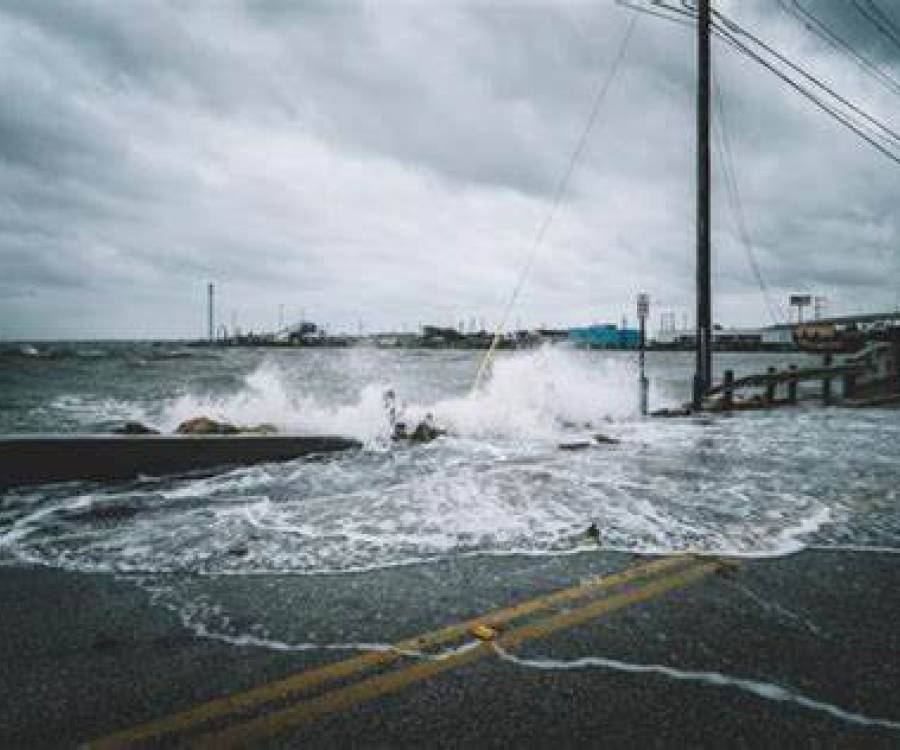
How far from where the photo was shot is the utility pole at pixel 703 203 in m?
16.1

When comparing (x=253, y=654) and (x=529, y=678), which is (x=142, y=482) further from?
(x=529, y=678)

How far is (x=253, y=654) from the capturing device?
10.1 feet

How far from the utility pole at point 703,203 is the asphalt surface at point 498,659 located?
12826 millimetres

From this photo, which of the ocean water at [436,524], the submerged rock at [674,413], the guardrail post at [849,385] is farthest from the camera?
the guardrail post at [849,385]

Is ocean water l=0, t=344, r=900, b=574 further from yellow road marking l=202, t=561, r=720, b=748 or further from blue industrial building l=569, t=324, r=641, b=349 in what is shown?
blue industrial building l=569, t=324, r=641, b=349

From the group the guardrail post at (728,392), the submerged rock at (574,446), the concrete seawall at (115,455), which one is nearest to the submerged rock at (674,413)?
the guardrail post at (728,392)

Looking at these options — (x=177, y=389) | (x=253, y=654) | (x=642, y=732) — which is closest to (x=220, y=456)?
(x=253, y=654)

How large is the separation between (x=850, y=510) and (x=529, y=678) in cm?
479

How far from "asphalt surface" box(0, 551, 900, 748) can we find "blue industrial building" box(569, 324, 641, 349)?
174070mm

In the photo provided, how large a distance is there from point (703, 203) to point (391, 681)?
16.6 meters

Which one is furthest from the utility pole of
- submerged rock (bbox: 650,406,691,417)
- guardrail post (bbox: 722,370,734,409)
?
submerged rock (bbox: 650,406,691,417)

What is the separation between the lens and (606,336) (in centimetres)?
17288

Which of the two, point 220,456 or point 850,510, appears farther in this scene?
point 220,456

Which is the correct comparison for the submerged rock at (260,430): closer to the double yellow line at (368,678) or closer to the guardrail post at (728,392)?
the double yellow line at (368,678)
